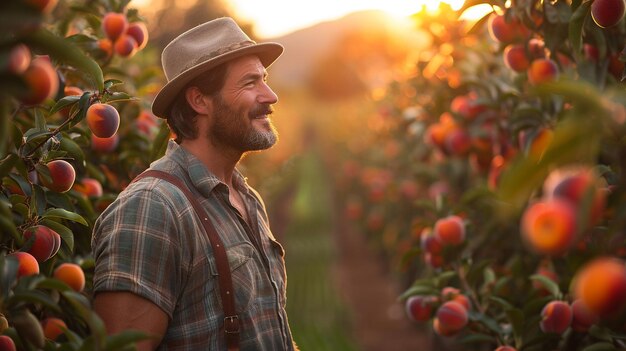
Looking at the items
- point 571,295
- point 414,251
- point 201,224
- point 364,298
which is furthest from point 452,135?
point 364,298

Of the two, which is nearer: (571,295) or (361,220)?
(571,295)

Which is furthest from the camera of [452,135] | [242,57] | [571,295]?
[452,135]

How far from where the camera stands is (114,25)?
8.12 feet

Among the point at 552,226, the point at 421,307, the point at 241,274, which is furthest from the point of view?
the point at 421,307

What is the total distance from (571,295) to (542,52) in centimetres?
89

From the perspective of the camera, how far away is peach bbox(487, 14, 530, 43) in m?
2.58

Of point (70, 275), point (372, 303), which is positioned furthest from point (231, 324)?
→ point (372, 303)

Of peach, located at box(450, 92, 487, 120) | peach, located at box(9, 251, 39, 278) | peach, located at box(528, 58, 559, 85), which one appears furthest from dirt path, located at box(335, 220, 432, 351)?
peach, located at box(9, 251, 39, 278)

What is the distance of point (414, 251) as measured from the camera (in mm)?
2990

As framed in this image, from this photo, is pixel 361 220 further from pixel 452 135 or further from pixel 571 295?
pixel 571 295

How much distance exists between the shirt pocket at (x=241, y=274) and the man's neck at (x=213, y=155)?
0.95ft

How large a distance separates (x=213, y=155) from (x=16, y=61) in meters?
1.19

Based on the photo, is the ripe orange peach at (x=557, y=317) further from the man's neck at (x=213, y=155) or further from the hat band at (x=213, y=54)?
the hat band at (x=213, y=54)

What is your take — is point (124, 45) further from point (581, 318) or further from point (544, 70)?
point (581, 318)
